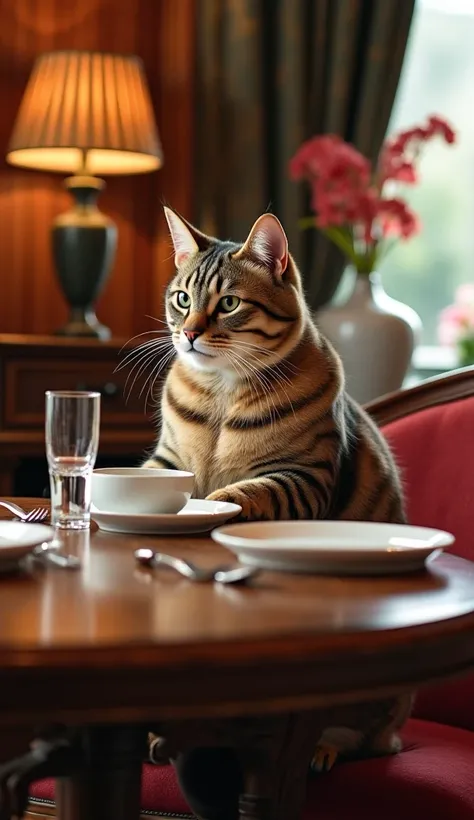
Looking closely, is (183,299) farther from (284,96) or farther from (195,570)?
(284,96)

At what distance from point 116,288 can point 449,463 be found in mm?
1725

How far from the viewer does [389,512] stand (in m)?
1.40

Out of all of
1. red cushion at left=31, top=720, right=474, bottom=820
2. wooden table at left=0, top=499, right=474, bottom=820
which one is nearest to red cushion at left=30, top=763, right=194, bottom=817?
red cushion at left=31, top=720, right=474, bottom=820

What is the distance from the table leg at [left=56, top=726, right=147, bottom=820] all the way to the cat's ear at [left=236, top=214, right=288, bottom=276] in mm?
690

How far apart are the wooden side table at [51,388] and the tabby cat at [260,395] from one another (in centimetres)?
113

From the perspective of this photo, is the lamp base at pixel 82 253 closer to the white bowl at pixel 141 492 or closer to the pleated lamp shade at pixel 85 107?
the pleated lamp shade at pixel 85 107

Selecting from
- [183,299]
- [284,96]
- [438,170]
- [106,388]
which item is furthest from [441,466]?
[438,170]

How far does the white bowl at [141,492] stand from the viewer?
1113 millimetres

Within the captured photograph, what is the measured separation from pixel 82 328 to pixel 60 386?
20 centimetres

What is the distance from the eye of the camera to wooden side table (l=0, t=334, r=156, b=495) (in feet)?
8.38

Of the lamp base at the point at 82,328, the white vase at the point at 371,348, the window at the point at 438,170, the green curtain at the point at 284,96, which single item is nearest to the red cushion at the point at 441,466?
the white vase at the point at 371,348

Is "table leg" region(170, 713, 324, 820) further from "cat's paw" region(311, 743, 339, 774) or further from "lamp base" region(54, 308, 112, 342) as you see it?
"lamp base" region(54, 308, 112, 342)

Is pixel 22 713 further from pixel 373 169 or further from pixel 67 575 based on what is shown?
pixel 373 169

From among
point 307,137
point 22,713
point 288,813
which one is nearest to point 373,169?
point 307,137
